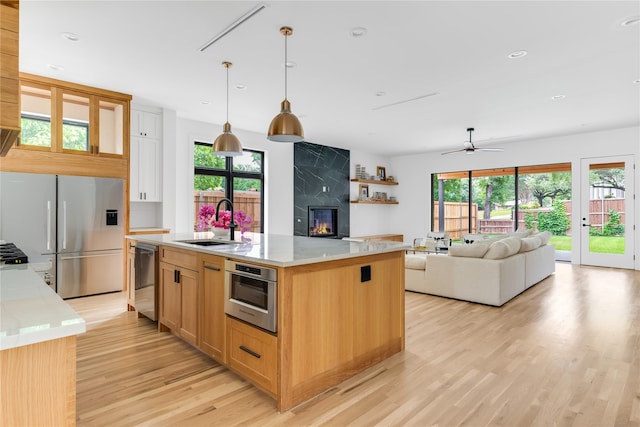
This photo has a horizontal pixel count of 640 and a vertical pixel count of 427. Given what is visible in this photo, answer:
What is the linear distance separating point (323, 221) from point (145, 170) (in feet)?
14.1

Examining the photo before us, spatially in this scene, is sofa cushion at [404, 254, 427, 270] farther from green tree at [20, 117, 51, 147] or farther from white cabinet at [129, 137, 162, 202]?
green tree at [20, 117, 51, 147]

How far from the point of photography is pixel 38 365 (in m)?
0.98

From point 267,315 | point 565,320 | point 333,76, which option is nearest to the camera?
point 267,315

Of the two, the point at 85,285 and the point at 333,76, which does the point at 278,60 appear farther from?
the point at 85,285

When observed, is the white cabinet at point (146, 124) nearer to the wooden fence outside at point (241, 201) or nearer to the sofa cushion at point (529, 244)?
the wooden fence outside at point (241, 201)

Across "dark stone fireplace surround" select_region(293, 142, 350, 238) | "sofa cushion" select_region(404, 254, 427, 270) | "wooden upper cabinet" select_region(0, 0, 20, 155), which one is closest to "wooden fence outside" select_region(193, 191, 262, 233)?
"dark stone fireplace surround" select_region(293, 142, 350, 238)

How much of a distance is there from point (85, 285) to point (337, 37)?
4285 mm

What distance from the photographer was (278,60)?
11.9 feet

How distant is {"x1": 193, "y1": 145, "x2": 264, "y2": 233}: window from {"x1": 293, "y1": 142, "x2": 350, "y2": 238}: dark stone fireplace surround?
0.86m

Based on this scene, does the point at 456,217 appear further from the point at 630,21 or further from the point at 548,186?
the point at 630,21

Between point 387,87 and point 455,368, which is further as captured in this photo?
point 387,87

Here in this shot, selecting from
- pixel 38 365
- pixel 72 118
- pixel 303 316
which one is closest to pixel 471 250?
pixel 303 316

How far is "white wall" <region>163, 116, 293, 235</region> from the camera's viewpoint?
5648 mm

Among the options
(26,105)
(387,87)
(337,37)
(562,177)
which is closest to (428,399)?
(337,37)
